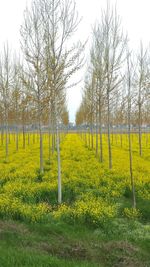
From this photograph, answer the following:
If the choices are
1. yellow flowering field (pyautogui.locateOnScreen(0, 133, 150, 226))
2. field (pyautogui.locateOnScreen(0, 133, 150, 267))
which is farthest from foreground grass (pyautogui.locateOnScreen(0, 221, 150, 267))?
yellow flowering field (pyautogui.locateOnScreen(0, 133, 150, 226))

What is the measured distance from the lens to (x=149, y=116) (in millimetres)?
34438

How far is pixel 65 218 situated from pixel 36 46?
27.7ft

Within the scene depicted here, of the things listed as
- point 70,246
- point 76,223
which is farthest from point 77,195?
point 70,246

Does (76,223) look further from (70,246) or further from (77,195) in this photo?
(77,195)

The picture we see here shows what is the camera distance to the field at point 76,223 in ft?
17.1

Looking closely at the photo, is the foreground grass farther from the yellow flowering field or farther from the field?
the yellow flowering field

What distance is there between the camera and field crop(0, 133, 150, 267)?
17.1 ft

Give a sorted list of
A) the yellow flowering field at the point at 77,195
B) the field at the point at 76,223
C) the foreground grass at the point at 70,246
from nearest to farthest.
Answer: the foreground grass at the point at 70,246 → the field at the point at 76,223 → the yellow flowering field at the point at 77,195

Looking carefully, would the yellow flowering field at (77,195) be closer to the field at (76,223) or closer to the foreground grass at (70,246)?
the field at (76,223)

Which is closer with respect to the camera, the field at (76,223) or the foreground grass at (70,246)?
the foreground grass at (70,246)

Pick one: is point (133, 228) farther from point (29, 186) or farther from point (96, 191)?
point (29, 186)

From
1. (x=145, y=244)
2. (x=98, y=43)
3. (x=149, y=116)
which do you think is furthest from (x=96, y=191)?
(x=149, y=116)

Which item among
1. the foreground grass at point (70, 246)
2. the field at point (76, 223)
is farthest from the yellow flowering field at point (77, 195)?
the foreground grass at point (70, 246)

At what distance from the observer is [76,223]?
24.3ft
